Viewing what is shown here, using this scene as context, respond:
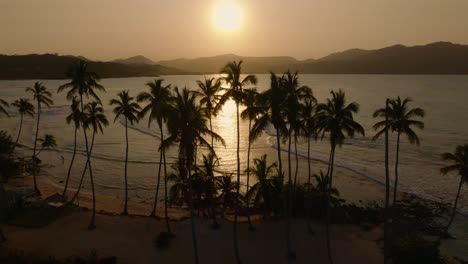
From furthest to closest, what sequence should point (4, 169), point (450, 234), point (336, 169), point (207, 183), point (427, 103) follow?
point (427, 103), point (336, 169), point (4, 169), point (450, 234), point (207, 183)

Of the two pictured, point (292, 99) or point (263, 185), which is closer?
point (292, 99)

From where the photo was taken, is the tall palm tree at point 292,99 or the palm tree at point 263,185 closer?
the tall palm tree at point 292,99

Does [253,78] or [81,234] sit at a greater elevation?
[253,78]

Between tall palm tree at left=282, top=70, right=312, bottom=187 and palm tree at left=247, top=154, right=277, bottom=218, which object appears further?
palm tree at left=247, top=154, right=277, bottom=218

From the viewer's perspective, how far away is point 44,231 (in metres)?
31.0

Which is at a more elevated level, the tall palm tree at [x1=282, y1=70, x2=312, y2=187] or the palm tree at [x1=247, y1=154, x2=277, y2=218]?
the tall palm tree at [x1=282, y1=70, x2=312, y2=187]

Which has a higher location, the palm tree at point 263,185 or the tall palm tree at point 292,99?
the tall palm tree at point 292,99

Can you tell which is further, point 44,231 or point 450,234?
point 450,234

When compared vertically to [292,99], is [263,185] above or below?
below

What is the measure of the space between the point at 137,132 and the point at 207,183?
60.5 meters

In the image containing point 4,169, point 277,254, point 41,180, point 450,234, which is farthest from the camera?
point 41,180

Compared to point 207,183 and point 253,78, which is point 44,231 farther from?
point 253,78

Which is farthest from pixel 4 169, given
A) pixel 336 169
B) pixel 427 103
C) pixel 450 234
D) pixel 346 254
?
pixel 427 103

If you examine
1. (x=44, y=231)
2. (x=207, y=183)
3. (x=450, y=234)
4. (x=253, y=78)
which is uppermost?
(x=253, y=78)
